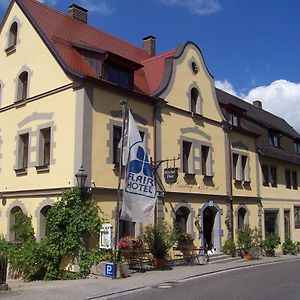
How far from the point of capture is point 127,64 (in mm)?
19391

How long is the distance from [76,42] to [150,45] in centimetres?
825

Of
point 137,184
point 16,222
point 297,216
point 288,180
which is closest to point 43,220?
point 16,222

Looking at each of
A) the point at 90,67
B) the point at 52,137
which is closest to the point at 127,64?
the point at 90,67

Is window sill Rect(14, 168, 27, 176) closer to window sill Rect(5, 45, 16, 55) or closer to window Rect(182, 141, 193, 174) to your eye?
window sill Rect(5, 45, 16, 55)

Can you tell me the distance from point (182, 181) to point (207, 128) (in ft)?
12.7

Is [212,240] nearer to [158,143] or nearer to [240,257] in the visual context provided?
[240,257]

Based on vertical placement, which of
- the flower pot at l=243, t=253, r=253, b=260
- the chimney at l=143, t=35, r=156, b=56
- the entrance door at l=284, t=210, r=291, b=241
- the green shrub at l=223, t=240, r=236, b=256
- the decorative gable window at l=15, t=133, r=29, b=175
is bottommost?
the flower pot at l=243, t=253, r=253, b=260

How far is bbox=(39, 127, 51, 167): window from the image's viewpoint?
18656 mm

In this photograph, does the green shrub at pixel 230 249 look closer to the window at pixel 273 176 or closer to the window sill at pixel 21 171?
the window at pixel 273 176

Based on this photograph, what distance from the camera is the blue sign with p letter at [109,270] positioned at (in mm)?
15539

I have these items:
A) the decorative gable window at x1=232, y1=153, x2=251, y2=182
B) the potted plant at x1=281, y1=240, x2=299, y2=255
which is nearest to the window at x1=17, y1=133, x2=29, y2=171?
the decorative gable window at x1=232, y1=153, x2=251, y2=182

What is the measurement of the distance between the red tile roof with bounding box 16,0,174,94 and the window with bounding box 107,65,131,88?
751 mm

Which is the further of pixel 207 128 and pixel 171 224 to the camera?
pixel 207 128

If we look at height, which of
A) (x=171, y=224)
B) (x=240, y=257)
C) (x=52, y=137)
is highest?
(x=52, y=137)
